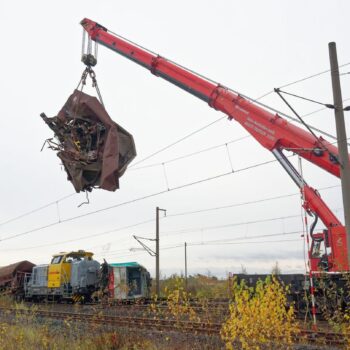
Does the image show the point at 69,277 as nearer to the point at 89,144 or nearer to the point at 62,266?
the point at 62,266

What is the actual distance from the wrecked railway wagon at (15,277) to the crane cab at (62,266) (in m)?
4.67

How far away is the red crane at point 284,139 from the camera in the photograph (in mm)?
11000

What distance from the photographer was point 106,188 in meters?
9.25

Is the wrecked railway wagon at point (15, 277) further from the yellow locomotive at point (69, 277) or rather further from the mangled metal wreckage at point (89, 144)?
the mangled metal wreckage at point (89, 144)

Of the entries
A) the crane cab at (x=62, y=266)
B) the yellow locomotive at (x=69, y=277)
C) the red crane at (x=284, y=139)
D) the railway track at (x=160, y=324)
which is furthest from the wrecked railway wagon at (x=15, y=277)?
the red crane at (x=284, y=139)

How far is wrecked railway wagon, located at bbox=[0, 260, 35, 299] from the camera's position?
1008 inches

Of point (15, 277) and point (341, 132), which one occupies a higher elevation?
point (341, 132)

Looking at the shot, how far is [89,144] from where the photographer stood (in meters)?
9.88

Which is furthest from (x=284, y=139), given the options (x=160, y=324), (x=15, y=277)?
(x=15, y=277)

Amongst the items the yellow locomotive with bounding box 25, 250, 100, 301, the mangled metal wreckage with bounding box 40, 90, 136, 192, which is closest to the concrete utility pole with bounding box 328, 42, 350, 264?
the mangled metal wreckage with bounding box 40, 90, 136, 192

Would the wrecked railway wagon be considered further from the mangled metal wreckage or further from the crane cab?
the mangled metal wreckage

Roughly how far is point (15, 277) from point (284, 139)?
20.7 m

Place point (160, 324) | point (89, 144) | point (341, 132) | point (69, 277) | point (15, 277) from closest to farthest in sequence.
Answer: point (341, 132) < point (89, 144) < point (160, 324) < point (69, 277) < point (15, 277)

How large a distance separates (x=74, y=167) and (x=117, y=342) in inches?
157
